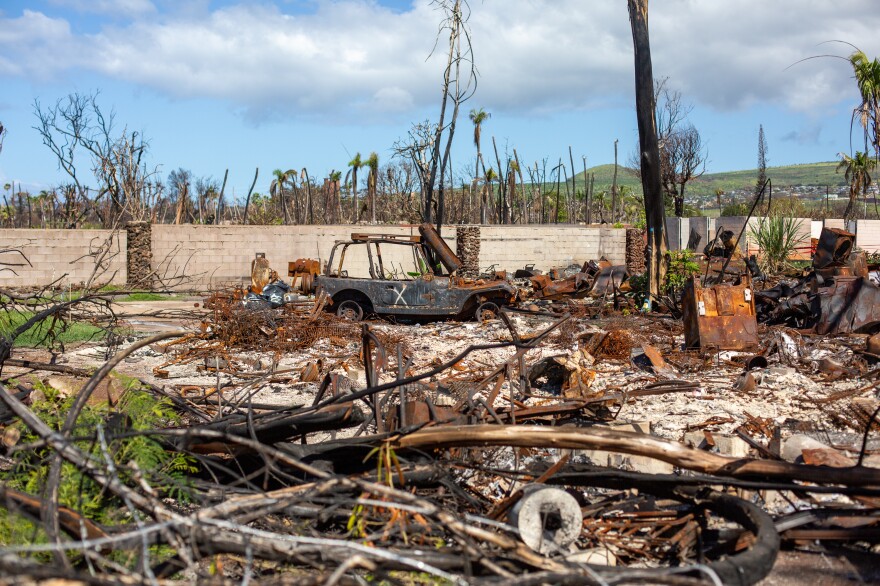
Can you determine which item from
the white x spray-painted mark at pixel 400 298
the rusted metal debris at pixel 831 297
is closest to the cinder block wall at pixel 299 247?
the white x spray-painted mark at pixel 400 298

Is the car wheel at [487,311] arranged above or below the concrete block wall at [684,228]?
below

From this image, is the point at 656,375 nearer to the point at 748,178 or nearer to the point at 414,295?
the point at 414,295

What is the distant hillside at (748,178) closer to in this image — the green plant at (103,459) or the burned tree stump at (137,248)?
the burned tree stump at (137,248)

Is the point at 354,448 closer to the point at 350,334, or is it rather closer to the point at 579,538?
the point at 579,538

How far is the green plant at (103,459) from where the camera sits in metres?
3.10

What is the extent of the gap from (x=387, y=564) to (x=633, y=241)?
860 inches

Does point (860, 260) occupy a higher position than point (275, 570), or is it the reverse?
point (860, 260)

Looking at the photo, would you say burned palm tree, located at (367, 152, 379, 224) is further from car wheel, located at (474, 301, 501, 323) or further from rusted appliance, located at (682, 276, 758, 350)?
Answer: rusted appliance, located at (682, 276, 758, 350)

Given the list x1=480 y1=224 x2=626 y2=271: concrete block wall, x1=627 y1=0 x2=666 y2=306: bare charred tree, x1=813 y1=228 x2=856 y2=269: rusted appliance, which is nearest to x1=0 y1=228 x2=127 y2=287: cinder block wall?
x1=480 y1=224 x2=626 y2=271: concrete block wall

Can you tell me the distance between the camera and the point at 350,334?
36.7 ft

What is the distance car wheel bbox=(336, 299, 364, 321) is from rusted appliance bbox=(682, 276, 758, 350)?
5.59 meters

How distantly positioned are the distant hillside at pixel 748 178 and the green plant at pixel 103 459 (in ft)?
350

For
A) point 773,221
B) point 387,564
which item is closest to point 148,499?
point 387,564

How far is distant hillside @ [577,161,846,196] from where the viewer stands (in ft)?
368
